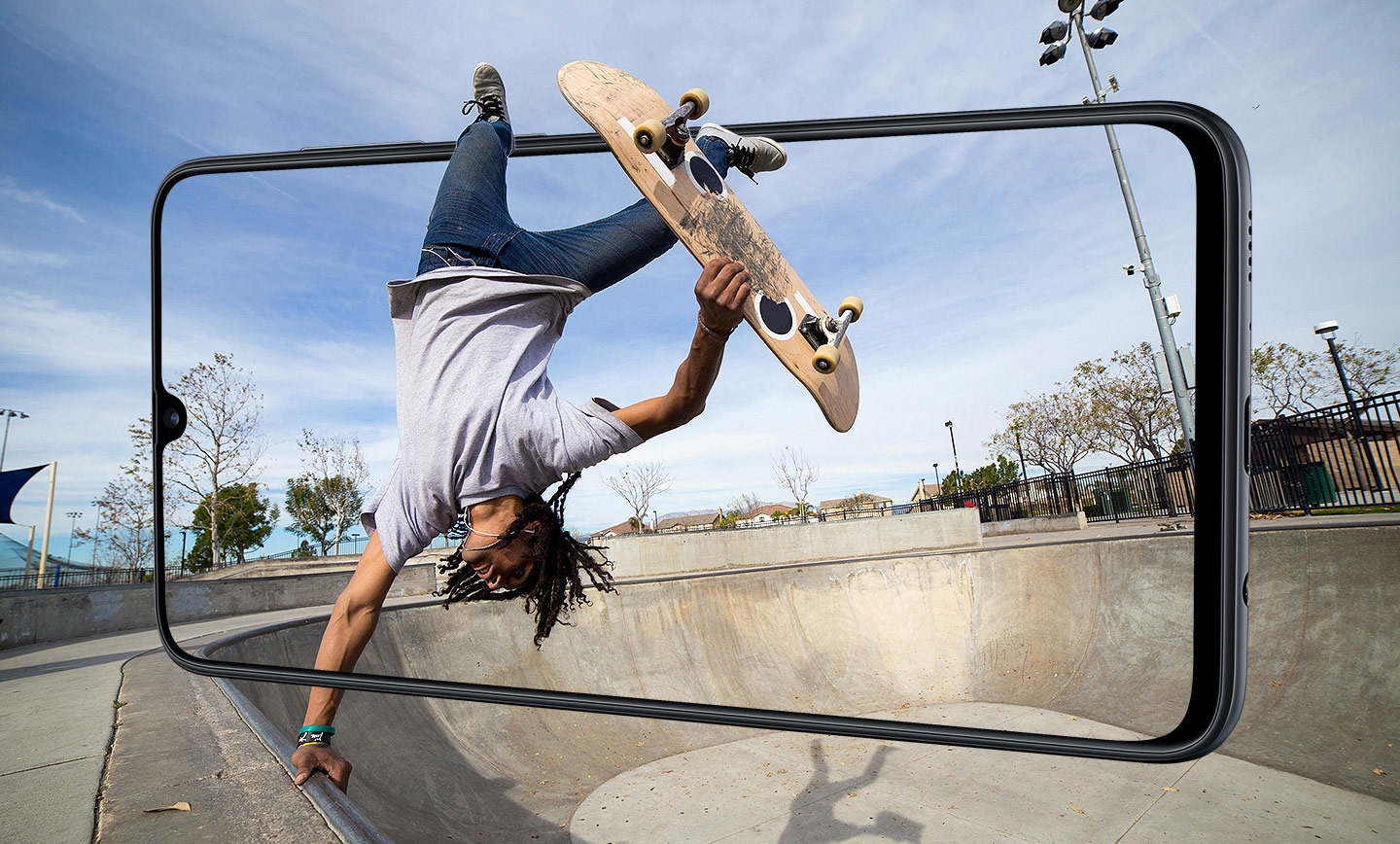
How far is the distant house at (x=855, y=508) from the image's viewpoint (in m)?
23.5

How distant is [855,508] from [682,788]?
2613 centimetres

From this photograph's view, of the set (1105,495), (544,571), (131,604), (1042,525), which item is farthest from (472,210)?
(1105,495)

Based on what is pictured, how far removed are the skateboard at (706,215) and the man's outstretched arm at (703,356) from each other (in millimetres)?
216

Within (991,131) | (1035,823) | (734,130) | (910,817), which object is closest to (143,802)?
(734,130)

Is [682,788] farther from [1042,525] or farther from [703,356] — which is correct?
[1042,525]

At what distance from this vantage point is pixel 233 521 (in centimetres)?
2211

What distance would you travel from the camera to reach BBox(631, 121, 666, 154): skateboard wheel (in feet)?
3.70

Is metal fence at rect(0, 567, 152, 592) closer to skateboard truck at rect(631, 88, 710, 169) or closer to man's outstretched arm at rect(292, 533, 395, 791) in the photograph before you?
man's outstretched arm at rect(292, 533, 395, 791)

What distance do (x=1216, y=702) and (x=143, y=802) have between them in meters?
2.31

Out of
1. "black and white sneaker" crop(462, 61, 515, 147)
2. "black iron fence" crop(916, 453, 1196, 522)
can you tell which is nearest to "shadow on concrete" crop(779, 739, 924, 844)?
"black and white sneaker" crop(462, 61, 515, 147)

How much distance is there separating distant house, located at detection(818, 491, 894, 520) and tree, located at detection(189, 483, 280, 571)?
775 inches

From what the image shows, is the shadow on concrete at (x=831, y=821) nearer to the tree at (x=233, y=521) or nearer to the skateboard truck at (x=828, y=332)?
the skateboard truck at (x=828, y=332)

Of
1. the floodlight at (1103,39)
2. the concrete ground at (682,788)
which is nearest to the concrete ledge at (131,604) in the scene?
the concrete ground at (682,788)

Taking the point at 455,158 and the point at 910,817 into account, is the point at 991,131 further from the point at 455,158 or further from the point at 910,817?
the point at 910,817
